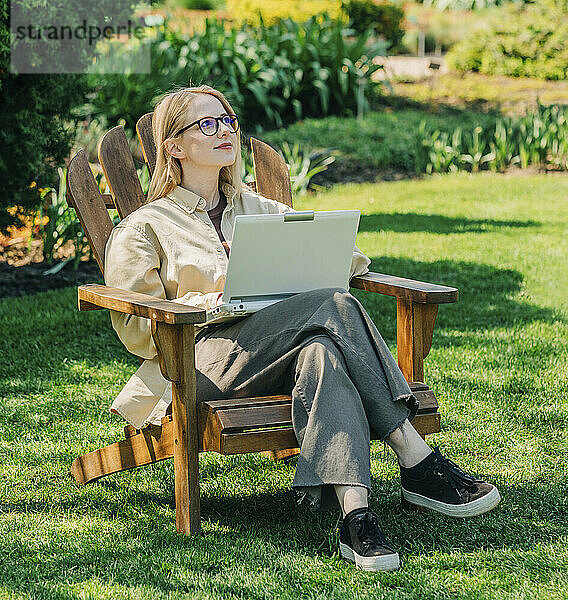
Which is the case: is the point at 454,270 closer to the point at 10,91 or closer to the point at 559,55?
the point at 10,91

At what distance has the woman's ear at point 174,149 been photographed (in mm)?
2969

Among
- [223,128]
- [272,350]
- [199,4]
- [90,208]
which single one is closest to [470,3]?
[199,4]

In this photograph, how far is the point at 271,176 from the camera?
3.42 m

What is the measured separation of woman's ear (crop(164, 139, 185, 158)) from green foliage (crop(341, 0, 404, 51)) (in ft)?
40.2

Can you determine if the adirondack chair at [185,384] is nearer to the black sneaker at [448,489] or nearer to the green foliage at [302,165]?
the black sneaker at [448,489]

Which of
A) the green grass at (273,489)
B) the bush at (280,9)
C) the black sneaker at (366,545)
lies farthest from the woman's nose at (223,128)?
the bush at (280,9)

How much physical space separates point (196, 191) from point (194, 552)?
46.5 inches

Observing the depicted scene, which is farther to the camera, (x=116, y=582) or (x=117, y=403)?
(x=117, y=403)

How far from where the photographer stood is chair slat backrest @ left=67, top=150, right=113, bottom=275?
9.80 ft

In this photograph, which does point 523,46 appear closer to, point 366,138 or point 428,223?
point 366,138

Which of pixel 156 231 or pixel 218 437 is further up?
pixel 156 231

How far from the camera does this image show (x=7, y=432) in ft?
11.5

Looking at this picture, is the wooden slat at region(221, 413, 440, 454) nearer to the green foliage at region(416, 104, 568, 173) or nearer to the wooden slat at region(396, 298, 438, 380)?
the wooden slat at region(396, 298, 438, 380)

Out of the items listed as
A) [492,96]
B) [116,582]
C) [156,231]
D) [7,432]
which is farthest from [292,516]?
[492,96]
